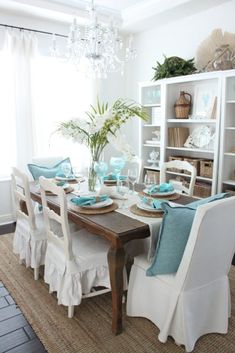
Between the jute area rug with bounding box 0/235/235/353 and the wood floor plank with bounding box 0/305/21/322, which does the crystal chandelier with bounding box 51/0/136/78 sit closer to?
the jute area rug with bounding box 0/235/235/353

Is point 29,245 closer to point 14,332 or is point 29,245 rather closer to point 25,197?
point 25,197

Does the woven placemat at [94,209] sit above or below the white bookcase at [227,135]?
below

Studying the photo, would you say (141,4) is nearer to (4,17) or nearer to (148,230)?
(4,17)

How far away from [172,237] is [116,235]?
325mm

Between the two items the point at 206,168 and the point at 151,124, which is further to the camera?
the point at 151,124

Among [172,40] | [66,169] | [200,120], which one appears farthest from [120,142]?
[172,40]

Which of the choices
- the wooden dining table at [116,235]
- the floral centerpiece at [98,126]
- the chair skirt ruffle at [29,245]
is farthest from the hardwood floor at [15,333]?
the floral centerpiece at [98,126]

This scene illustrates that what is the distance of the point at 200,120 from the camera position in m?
3.55

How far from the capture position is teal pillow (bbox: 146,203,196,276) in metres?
1.71

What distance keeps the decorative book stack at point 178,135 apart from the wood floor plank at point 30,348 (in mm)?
2790

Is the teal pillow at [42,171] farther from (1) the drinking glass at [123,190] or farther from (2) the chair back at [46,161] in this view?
(1) the drinking glass at [123,190]

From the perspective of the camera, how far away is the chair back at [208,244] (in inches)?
62.5

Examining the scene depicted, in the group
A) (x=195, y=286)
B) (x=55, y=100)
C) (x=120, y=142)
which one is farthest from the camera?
(x=55, y=100)

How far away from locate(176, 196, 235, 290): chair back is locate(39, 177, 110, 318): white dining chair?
2.15 feet
